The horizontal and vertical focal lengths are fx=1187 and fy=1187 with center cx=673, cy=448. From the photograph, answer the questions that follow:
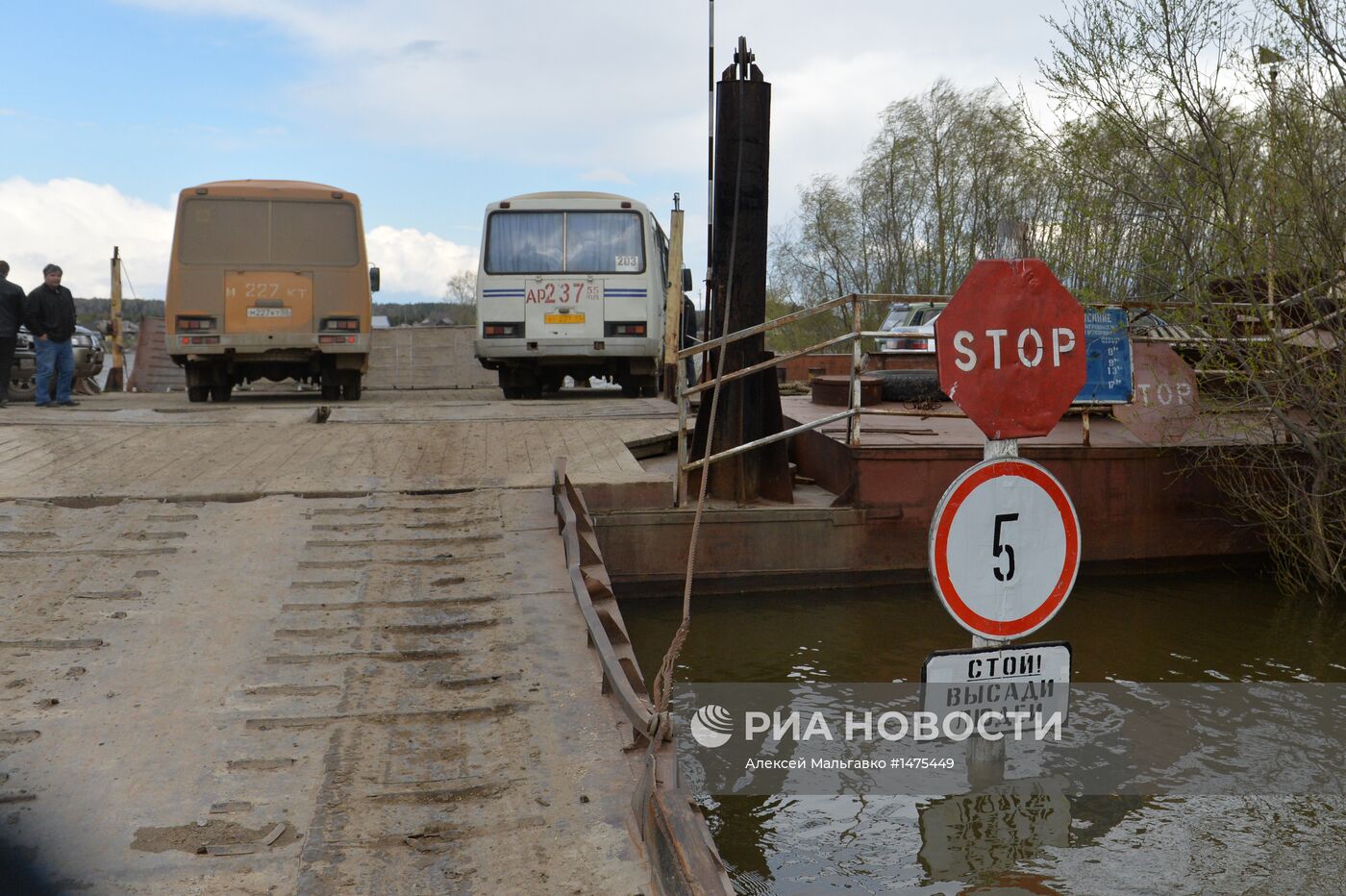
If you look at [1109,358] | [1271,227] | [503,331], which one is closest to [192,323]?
[503,331]

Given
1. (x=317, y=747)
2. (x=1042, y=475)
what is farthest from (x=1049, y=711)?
(x=317, y=747)

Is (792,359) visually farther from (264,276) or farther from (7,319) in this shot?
(7,319)

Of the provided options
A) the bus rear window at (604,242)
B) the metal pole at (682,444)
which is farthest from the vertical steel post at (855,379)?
the bus rear window at (604,242)

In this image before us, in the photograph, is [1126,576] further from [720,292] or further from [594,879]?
[594,879]

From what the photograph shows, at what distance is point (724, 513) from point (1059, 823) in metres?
4.27

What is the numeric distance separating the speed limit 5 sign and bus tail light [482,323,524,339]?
45.0 ft

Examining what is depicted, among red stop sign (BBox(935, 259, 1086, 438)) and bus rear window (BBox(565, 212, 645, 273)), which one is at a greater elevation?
bus rear window (BBox(565, 212, 645, 273))

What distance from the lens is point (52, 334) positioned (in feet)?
46.0

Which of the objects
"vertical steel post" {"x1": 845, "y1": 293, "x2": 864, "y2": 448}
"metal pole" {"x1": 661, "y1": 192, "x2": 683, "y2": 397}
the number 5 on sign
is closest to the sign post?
the number 5 on sign

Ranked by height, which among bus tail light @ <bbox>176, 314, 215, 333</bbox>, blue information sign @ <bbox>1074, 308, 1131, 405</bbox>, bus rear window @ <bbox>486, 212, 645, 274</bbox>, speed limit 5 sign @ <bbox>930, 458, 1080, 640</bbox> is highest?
bus rear window @ <bbox>486, 212, 645, 274</bbox>

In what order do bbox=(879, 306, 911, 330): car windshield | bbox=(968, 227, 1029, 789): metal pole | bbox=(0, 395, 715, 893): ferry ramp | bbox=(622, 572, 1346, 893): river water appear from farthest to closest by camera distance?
bbox=(879, 306, 911, 330): car windshield → bbox=(622, 572, 1346, 893): river water → bbox=(968, 227, 1029, 789): metal pole → bbox=(0, 395, 715, 893): ferry ramp

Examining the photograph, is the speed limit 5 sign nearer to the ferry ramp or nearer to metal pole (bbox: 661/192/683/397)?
the ferry ramp

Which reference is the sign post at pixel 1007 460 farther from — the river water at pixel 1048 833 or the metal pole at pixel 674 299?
the metal pole at pixel 674 299

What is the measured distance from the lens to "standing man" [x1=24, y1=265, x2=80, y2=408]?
Result: 14.0m
